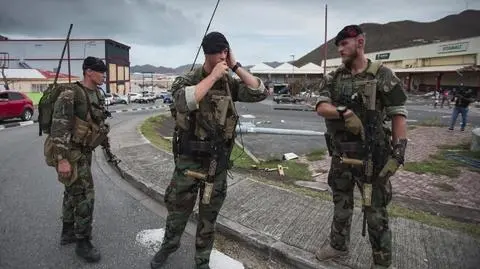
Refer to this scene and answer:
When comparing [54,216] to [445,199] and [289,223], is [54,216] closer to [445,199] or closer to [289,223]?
[289,223]

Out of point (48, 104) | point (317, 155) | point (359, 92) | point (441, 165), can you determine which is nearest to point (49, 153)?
point (48, 104)

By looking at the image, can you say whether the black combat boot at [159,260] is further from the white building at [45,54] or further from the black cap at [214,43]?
the white building at [45,54]

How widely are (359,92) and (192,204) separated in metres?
1.71

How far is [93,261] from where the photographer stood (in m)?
3.25

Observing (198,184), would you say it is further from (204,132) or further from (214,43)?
(214,43)

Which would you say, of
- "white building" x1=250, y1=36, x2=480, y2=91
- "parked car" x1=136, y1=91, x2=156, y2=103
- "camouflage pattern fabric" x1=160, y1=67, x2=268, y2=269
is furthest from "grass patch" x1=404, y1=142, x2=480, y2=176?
"parked car" x1=136, y1=91, x2=156, y2=103

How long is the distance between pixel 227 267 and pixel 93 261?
123 cm

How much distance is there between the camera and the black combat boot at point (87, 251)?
326 centimetres

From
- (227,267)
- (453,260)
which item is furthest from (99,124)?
(453,260)

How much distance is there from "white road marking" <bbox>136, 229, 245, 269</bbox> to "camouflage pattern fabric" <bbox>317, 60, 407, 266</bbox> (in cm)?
96

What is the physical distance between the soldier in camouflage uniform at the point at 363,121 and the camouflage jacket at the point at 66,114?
219 cm

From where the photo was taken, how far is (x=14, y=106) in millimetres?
15531

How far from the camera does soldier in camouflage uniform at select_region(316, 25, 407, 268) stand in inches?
113

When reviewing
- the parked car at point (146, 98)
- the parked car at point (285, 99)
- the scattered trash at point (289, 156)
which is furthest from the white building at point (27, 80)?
the scattered trash at point (289, 156)
